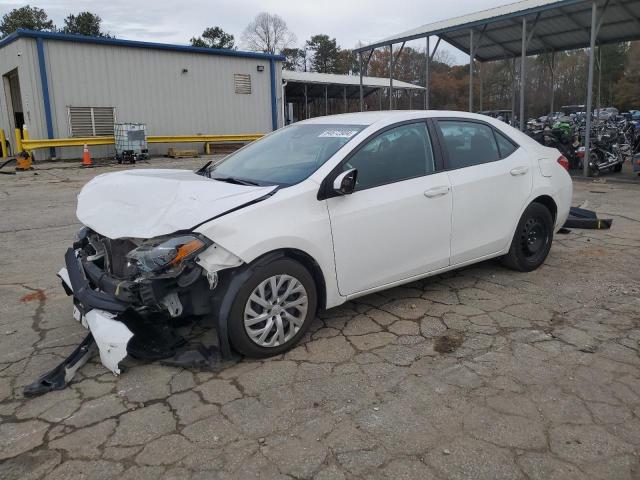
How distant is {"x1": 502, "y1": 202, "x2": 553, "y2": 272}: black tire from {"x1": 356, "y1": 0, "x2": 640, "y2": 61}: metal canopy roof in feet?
28.3

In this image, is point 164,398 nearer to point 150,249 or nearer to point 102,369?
point 102,369

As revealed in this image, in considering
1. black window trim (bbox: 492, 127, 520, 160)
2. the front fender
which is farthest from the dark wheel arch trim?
the front fender

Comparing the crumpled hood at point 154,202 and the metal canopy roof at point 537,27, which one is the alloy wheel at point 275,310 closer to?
the crumpled hood at point 154,202

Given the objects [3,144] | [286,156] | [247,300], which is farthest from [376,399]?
[3,144]

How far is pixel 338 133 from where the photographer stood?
4105 mm

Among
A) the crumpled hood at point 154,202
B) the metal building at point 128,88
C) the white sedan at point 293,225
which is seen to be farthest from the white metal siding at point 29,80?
the crumpled hood at point 154,202

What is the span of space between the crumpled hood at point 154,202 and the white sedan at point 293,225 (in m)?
0.01

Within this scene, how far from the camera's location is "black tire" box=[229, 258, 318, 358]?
3219 millimetres

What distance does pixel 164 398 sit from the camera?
303 cm

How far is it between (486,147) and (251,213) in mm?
2528

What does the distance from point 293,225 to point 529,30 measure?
1482cm

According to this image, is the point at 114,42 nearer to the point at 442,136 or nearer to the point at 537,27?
the point at 537,27

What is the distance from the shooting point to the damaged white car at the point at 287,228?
10.4 ft

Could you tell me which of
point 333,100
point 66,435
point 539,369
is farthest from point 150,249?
point 333,100
